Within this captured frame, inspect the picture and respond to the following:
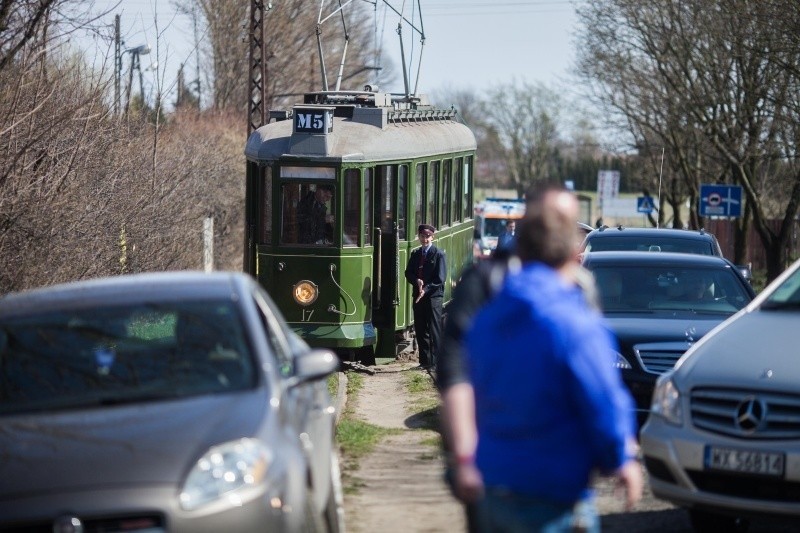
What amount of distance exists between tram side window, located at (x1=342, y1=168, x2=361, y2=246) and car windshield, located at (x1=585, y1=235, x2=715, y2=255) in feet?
9.38

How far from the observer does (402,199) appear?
1734cm

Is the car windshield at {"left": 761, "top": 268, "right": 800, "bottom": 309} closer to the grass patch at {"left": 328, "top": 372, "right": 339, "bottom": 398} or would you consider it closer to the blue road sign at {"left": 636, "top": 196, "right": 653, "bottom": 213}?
the grass patch at {"left": 328, "top": 372, "right": 339, "bottom": 398}

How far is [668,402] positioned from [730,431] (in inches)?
17.8

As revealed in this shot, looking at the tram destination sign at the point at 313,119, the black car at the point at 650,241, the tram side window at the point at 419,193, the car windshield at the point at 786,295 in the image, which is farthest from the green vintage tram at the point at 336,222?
the car windshield at the point at 786,295

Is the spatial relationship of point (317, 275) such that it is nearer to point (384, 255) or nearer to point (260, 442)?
point (384, 255)

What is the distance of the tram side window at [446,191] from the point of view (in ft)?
65.5

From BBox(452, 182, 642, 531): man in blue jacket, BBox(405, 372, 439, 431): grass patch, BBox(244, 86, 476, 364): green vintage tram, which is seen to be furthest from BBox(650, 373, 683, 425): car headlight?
BBox(244, 86, 476, 364): green vintage tram

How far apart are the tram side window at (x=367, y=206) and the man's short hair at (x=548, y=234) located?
1241 centimetres

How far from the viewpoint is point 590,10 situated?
136 feet

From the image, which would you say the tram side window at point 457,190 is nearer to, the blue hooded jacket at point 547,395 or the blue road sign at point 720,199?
the blue road sign at point 720,199

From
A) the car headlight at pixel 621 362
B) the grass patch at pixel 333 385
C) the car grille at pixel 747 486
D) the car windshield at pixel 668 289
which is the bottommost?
the grass patch at pixel 333 385

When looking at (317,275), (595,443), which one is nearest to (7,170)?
(317,275)

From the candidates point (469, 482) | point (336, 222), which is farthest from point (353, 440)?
point (469, 482)

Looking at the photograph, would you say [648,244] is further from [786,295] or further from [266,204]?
[786,295]
